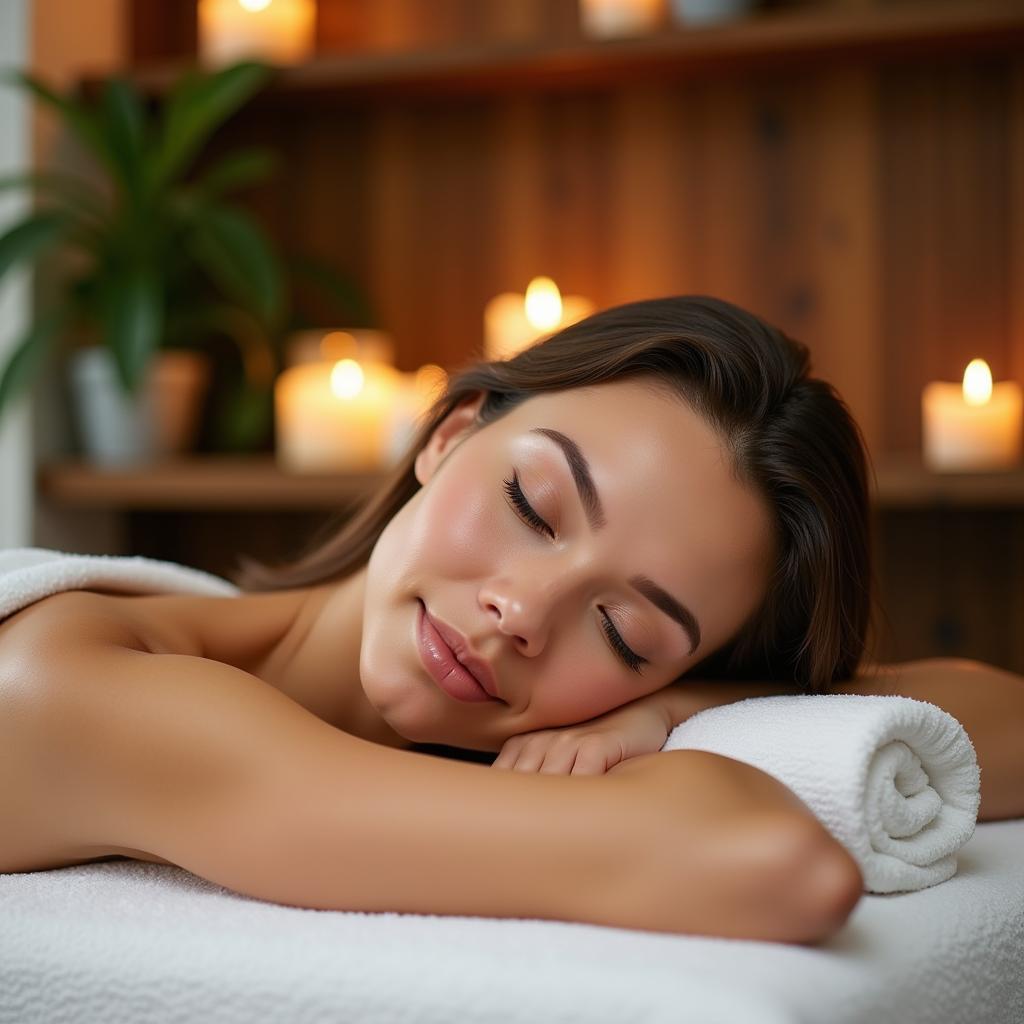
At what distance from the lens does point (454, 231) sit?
2523mm

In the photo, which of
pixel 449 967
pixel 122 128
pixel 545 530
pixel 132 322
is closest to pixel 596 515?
pixel 545 530

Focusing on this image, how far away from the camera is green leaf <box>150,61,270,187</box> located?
225 cm

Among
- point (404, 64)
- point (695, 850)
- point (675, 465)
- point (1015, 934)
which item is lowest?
point (1015, 934)

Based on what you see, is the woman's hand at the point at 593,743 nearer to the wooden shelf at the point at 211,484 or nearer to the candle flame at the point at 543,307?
the wooden shelf at the point at 211,484

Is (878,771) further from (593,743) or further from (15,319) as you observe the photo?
(15,319)

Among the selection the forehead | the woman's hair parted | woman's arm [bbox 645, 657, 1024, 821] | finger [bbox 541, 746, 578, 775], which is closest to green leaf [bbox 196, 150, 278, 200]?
the woman's hair parted

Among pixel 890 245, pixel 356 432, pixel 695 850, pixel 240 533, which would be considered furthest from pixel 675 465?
pixel 240 533

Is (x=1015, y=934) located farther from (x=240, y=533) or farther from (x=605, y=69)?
(x=240, y=533)

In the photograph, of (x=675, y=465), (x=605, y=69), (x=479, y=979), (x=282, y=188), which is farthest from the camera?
(x=282, y=188)

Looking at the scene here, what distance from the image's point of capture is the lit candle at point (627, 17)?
2.18 meters

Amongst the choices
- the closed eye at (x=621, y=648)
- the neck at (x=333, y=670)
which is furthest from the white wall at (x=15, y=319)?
the closed eye at (x=621, y=648)

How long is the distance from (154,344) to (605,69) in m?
0.94

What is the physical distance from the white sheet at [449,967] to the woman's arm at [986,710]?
11.1 inches

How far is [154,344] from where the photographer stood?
7.41 feet
